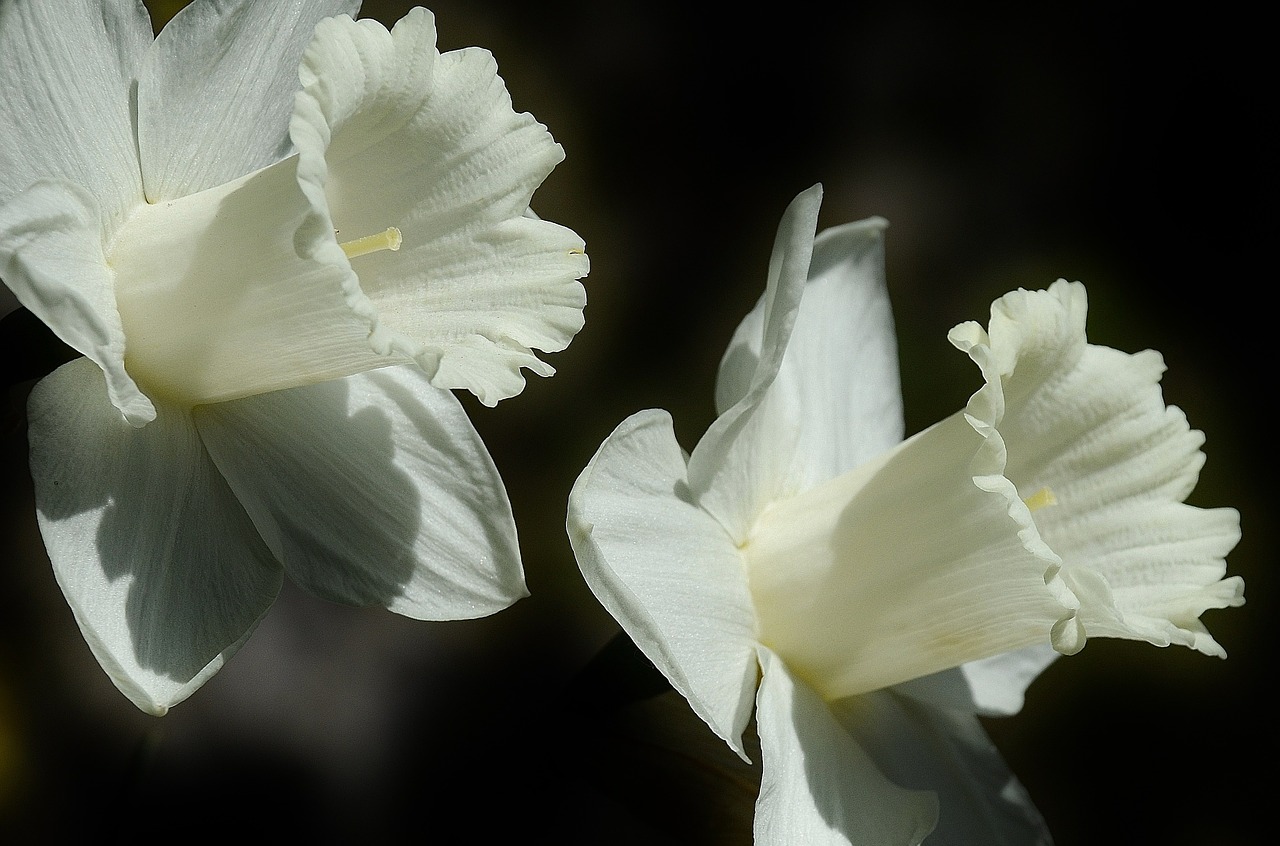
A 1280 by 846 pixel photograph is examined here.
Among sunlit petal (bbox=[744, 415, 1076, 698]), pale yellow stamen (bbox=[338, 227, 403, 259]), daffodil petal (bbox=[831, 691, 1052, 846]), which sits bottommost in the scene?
daffodil petal (bbox=[831, 691, 1052, 846])

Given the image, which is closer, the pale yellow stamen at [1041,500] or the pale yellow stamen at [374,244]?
the pale yellow stamen at [374,244]

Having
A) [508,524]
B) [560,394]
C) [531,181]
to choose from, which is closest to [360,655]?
[560,394]

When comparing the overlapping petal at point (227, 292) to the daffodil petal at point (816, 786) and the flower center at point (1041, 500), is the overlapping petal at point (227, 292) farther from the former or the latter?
the flower center at point (1041, 500)

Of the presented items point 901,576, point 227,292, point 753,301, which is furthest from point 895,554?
point 753,301

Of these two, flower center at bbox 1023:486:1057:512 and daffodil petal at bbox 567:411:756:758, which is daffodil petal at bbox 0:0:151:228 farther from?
flower center at bbox 1023:486:1057:512

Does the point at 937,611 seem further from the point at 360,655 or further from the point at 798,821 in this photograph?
the point at 360,655

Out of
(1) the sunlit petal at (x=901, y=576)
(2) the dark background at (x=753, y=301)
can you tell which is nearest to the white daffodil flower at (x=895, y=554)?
(1) the sunlit petal at (x=901, y=576)

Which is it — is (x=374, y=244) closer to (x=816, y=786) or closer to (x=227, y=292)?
(x=227, y=292)

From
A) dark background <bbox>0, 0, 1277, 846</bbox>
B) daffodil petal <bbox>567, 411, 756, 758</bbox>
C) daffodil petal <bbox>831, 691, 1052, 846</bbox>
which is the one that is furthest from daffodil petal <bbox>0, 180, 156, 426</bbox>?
dark background <bbox>0, 0, 1277, 846</bbox>
